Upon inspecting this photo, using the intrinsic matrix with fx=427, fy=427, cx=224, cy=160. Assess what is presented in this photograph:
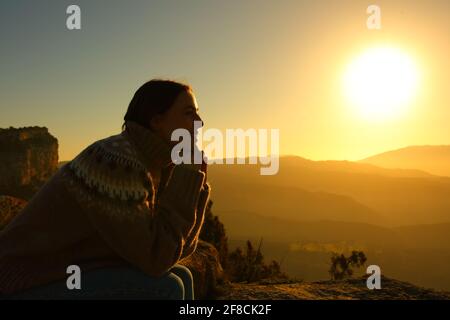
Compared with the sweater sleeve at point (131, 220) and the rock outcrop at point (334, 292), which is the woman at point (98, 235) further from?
the rock outcrop at point (334, 292)

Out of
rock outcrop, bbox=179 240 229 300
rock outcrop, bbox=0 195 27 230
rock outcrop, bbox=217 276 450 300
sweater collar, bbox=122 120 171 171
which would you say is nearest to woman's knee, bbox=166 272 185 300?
sweater collar, bbox=122 120 171 171

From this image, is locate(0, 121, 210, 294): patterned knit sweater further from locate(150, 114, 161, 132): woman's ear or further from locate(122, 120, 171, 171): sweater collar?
locate(150, 114, 161, 132): woman's ear

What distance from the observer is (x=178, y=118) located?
2.23 meters

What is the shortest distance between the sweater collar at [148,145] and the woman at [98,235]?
9cm

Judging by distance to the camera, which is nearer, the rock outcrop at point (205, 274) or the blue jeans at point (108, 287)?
the blue jeans at point (108, 287)

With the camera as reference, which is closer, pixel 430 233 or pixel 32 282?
pixel 32 282

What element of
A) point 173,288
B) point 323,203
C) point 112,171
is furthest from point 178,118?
point 323,203

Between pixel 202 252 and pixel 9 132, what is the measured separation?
65.0m

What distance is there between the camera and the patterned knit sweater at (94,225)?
1.81 meters

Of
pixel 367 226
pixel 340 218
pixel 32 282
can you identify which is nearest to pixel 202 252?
pixel 32 282

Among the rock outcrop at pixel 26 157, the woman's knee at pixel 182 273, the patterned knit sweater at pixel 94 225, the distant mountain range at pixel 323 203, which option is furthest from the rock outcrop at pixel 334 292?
the distant mountain range at pixel 323 203

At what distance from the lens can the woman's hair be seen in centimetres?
220
